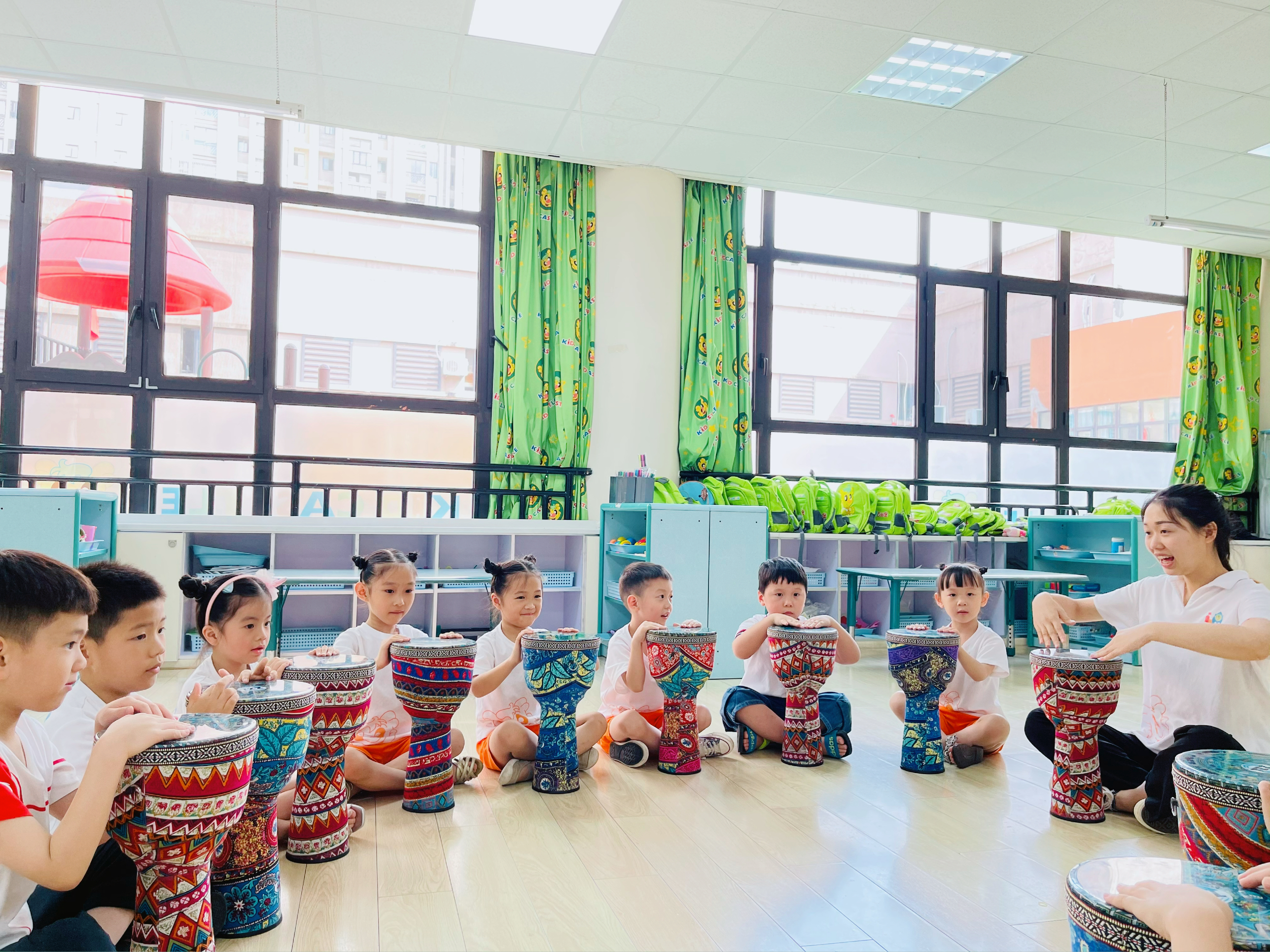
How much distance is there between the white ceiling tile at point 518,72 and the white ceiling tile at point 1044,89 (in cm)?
204

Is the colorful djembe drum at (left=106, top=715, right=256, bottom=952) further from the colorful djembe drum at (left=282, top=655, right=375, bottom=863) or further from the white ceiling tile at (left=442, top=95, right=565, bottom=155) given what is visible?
the white ceiling tile at (left=442, top=95, right=565, bottom=155)

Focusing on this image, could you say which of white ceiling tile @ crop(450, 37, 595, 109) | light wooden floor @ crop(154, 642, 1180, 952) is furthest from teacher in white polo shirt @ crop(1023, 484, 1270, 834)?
white ceiling tile @ crop(450, 37, 595, 109)

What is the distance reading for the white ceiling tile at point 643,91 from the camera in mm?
4457

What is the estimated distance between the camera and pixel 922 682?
3.01 m

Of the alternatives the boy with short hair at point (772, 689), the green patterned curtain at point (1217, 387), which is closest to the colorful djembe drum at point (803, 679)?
the boy with short hair at point (772, 689)

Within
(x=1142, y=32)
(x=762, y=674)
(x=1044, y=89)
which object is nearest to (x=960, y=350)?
(x=1044, y=89)

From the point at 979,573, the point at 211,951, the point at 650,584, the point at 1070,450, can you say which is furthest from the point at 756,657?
the point at 1070,450

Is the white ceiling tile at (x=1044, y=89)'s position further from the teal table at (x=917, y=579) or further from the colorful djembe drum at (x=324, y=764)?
the colorful djembe drum at (x=324, y=764)

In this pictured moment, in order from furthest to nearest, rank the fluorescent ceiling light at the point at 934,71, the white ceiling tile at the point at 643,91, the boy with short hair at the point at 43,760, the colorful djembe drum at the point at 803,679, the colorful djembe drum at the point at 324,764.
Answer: the white ceiling tile at the point at 643,91, the fluorescent ceiling light at the point at 934,71, the colorful djembe drum at the point at 803,679, the colorful djembe drum at the point at 324,764, the boy with short hair at the point at 43,760

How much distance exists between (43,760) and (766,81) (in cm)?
426

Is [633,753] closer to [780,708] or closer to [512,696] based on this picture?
[512,696]

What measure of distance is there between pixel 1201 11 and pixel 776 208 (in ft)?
10.2

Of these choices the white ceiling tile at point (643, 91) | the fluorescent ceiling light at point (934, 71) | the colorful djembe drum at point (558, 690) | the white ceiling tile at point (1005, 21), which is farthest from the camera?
the white ceiling tile at point (643, 91)

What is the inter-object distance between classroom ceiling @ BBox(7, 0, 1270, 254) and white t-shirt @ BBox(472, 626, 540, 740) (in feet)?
8.99
